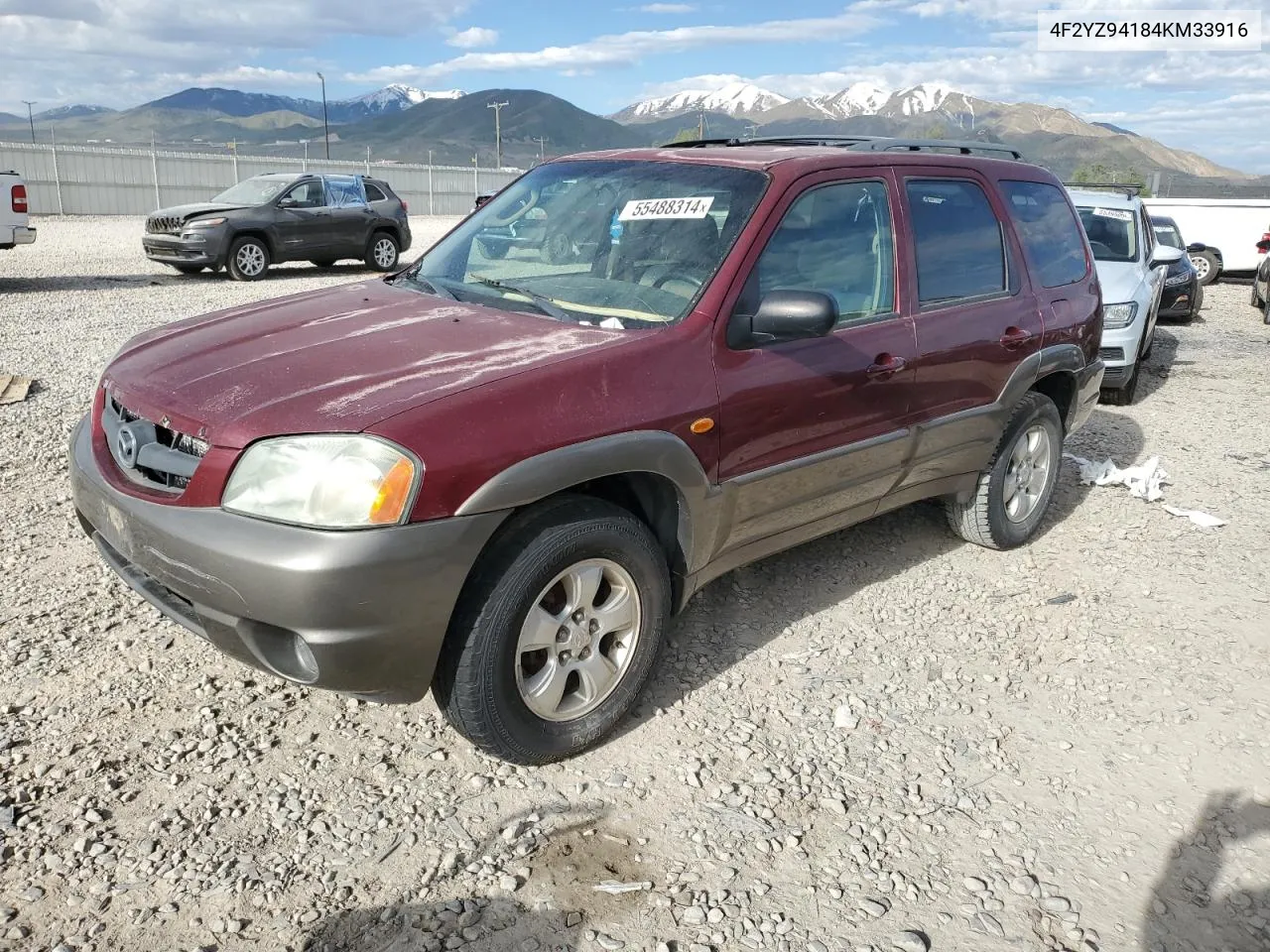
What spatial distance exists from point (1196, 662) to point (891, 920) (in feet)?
7.31

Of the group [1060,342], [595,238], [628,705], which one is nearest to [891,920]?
[628,705]

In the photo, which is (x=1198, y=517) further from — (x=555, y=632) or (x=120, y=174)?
(x=120, y=174)

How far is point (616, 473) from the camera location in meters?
3.01

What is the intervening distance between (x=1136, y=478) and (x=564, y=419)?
15.6ft

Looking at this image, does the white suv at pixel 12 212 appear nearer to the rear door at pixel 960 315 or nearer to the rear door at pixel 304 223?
the rear door at pixel 304 223

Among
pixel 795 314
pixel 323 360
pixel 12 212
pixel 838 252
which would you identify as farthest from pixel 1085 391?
pixel 12 212

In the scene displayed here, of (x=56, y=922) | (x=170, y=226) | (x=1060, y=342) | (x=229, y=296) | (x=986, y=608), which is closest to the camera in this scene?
(x=56, y=922)

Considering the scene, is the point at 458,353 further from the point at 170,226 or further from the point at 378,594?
the point at 170,226

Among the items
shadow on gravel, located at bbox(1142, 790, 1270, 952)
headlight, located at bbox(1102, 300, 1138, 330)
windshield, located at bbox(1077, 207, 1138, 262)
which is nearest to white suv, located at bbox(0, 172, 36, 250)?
windshield, located at bbox(1077, 207, 1138, 262)

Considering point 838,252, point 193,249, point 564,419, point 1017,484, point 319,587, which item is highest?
point 838,252

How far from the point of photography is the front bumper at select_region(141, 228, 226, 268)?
583 inches

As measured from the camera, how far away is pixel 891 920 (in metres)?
2.61

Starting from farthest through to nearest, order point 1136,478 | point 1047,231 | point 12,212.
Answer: point 12,212 → point 1136,478 → point 1047,231

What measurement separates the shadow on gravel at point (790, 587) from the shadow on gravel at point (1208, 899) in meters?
1.58
